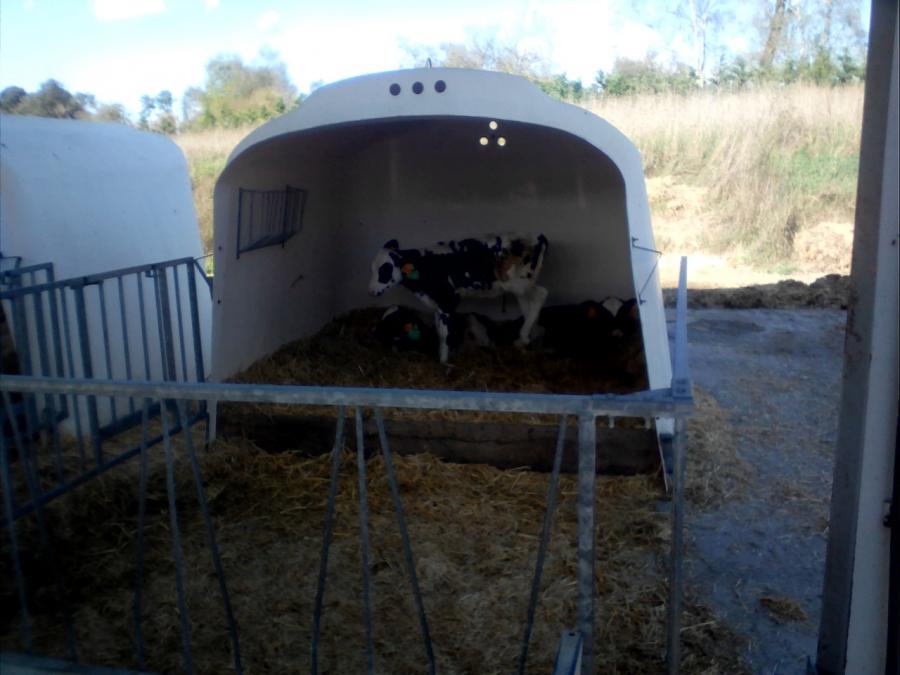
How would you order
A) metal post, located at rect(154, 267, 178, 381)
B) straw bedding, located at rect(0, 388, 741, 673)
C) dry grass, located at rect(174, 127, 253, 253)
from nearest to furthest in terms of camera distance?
straw bedding, located at rect(0, 388, 741, 673), metal post, located at rect(154, 267, 178, 381), dry grass, located at rect(174, 127, 253, 253)

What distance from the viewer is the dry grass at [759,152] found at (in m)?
16.5

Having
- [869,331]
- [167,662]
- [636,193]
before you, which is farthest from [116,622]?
[636,193]

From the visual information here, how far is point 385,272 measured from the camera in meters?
7.11

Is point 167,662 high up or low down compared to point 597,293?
down

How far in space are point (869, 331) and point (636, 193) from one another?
3.03 metres

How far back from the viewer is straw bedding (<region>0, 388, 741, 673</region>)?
11.4ft

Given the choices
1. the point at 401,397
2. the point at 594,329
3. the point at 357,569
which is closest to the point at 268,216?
the point at 594,329

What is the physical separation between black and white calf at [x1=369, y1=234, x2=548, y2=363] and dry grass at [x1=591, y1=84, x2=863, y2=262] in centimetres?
976

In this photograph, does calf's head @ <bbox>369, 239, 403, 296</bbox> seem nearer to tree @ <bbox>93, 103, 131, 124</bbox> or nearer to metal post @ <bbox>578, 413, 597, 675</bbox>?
metal post @ <bbox>578, 413, 597, 675</bbox>

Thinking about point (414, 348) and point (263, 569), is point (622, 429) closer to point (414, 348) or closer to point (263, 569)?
point (263, 569)

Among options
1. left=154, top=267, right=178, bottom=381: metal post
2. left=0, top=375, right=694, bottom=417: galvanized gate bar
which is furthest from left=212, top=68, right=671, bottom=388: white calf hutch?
left=0, top=375, right=694, bottom=417: galvanized gate bar

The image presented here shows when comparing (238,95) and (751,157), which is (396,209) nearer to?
(751,157)

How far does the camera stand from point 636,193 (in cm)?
534

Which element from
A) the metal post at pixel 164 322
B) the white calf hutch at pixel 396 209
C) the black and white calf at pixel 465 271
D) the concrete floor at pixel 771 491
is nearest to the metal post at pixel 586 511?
the concrete floor at pixel 771 491
